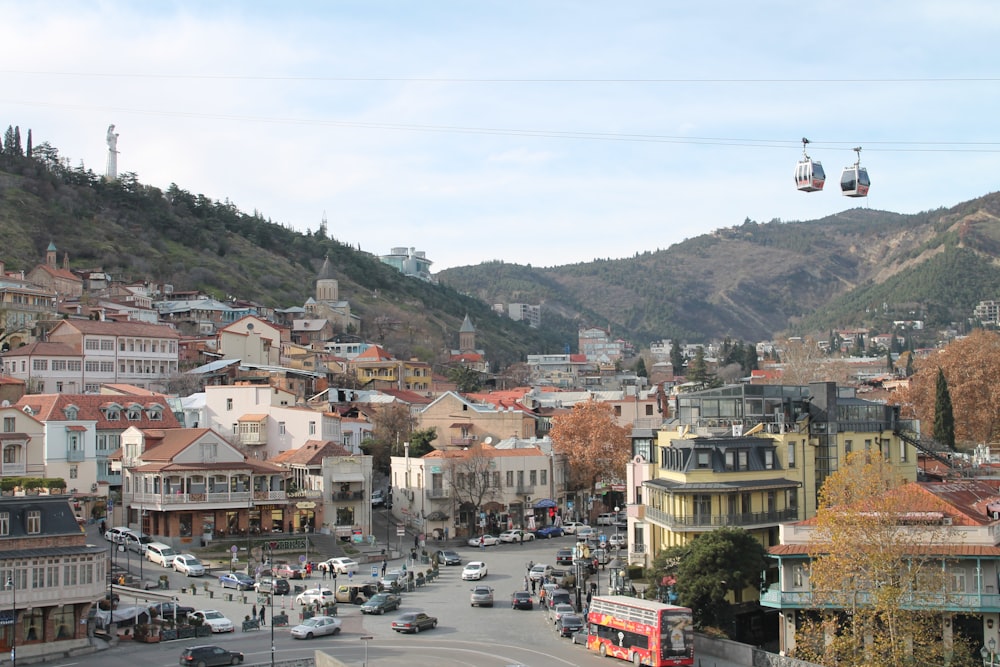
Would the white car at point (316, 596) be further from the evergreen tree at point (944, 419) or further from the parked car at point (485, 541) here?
the evergreen tree at point (944, 419)

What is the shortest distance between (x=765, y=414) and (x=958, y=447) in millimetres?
38950

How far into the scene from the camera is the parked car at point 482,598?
4278cm

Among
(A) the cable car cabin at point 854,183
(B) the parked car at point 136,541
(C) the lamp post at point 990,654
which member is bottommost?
(C) the lamp post at point 990,654

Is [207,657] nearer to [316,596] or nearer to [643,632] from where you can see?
[316,596]

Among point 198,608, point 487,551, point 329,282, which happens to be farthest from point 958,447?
point 329,282

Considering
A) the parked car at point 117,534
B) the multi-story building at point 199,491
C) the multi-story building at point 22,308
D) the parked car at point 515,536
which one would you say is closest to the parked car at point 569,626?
the multi-story building at point 199,491

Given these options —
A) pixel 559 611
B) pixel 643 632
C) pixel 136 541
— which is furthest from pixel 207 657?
pixel 136 541

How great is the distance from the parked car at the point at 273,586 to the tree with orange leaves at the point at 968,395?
2152 inches

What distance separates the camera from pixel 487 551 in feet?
191

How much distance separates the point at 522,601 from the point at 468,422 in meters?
34.7

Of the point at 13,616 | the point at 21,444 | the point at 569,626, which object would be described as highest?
the point at 21,444

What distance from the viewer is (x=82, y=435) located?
58688 mm

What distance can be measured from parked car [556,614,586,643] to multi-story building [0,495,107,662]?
1506 centimetres

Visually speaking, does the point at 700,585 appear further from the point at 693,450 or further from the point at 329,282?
the point at 329,282
